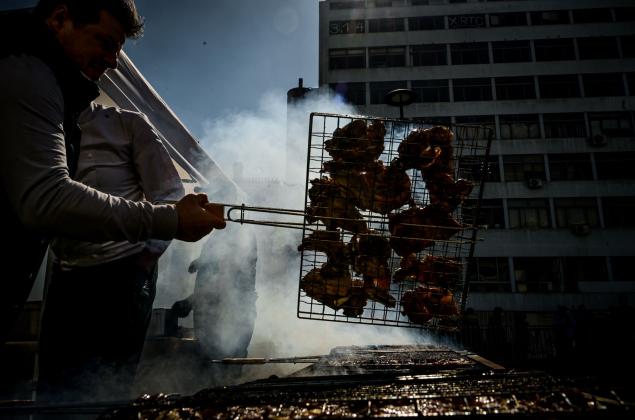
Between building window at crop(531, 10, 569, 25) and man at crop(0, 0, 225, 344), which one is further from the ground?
building window at crop(531, 10, 569, 25)

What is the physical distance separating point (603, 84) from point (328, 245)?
32.8 m

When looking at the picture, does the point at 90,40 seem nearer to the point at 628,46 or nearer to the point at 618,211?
the point at 618,211

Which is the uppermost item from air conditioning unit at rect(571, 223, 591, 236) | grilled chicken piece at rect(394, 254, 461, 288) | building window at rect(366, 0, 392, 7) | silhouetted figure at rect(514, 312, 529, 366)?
building window at rect(366, 0, 392, 7)

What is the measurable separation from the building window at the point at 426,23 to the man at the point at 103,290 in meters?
30.4

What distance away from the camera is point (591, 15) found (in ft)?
91.2

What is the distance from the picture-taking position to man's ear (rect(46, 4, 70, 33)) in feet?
5.60

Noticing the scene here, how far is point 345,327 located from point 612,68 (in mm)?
29249

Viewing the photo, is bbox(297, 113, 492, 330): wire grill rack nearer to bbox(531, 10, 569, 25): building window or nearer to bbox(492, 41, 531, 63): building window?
bbox(492, 41, 531, 63): building window

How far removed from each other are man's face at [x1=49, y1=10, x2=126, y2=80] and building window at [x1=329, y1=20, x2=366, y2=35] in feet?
97.1

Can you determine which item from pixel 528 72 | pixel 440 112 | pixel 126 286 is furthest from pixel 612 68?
pixel 126 286

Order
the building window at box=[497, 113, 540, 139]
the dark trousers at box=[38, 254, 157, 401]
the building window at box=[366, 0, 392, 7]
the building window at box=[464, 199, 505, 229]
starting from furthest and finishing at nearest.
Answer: the building window at box=[366, 0, 392, 7], the building window at box=[497, 113, 540, 139], the building window at box=[464, 199, 505, 229], the dark trousers at box=[38, 254, 157, 401]

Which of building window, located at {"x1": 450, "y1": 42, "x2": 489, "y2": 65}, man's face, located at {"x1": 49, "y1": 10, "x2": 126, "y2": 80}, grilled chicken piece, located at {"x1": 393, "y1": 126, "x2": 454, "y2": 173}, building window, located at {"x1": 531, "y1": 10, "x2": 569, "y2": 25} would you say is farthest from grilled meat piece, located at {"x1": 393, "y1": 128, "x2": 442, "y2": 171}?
building window, located at {"x1": 531, "y1": 10, "x2": 569, "y2": 25}

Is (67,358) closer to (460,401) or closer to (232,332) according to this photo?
(460,401)

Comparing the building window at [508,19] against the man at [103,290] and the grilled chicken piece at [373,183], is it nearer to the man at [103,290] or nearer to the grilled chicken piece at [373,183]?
the grilled chicken piece at [373,183]
